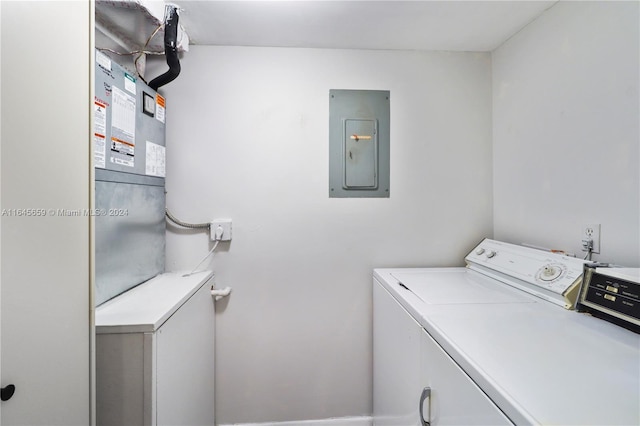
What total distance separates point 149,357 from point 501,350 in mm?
1021

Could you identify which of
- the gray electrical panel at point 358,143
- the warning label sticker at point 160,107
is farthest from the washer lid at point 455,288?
the warning label sticker at point 160,107

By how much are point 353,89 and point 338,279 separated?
3.78 feet

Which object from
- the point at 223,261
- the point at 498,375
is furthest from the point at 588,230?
the point at 223,261

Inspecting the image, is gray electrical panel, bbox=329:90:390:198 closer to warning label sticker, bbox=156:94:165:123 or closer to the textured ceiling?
the textured ceiling

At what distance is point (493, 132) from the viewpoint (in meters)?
1.59

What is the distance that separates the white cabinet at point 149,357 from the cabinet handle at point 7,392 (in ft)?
1.01

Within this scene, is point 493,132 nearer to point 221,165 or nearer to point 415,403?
point 415,403

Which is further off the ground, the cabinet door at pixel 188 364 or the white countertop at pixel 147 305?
the white countertop at pixel 147 305

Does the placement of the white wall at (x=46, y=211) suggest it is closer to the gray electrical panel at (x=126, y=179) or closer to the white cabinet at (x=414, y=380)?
the gray electrical panel at (x=126, y=179)

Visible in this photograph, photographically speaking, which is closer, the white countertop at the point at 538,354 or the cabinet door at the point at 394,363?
the white countertop at the point at 538,354

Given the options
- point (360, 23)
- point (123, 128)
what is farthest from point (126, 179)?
point (360, 23)

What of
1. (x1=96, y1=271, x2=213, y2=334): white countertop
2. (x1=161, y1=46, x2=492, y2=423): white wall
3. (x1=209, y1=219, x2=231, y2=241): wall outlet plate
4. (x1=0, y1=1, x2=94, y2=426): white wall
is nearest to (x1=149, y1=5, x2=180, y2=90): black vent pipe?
(x1=161, y1=46, x2=492, y2=423): white wall

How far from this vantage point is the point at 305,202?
5.02ft

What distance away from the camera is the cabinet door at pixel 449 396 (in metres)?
0.57
